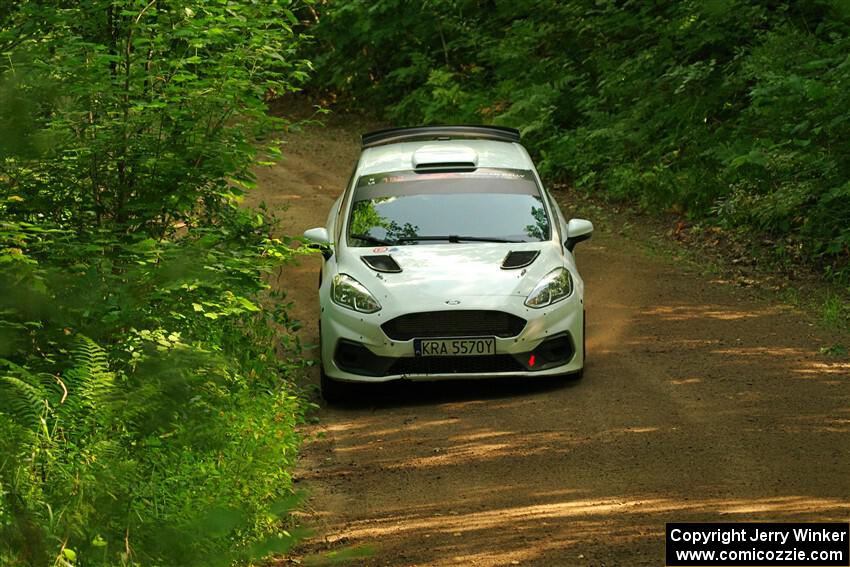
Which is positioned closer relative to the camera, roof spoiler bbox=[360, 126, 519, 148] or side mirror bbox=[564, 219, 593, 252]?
side mirror bbox=[564, 219, 593, 252]

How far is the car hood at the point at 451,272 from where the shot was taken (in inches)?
350

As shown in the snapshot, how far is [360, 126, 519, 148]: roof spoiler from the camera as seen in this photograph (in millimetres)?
11484

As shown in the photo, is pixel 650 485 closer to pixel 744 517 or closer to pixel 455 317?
pixel 744 517

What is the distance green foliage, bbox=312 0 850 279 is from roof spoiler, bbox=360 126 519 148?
3.36m

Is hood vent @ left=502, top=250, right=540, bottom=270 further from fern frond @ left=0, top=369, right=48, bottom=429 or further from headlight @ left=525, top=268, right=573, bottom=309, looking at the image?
fern frond @ left=0, top=369, right=48, bottom=429

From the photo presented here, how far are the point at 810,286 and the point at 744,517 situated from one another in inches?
285

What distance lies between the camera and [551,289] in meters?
9.12

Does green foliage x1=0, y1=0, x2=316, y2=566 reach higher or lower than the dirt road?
higher

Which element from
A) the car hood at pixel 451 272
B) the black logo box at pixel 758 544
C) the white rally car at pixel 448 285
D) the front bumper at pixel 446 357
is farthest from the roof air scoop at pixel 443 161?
the black logo box at pixel 758 544

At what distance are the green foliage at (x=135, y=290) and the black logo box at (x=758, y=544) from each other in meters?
1.99

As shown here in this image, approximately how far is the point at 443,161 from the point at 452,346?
7.05 feet

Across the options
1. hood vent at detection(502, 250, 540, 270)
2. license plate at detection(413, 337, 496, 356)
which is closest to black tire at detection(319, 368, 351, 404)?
license plate at detection(413, 337, 496, 356)

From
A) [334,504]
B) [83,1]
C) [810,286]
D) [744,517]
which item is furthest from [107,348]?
[810,286]

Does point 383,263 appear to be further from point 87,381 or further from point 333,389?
point 87,381
